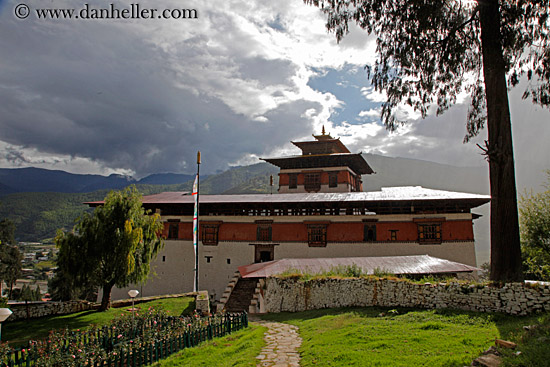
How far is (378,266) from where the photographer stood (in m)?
18.4

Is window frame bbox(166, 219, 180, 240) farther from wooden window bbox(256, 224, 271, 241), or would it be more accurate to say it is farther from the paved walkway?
the paved walkway

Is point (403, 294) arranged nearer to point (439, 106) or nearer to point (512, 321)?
point (512, 321)

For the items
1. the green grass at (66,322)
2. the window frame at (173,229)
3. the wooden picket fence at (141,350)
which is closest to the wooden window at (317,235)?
the green grass at (66,322)

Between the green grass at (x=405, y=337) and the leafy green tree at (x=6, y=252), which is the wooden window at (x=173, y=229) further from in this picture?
the leafy green tree at (x=6, y=252)

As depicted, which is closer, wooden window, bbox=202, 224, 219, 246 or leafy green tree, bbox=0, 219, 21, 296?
wooden window, bbox=202, 224, 219, 246

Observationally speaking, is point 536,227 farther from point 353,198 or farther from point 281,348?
point 281,348

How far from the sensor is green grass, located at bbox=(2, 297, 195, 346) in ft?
48.8

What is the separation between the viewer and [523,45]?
1179cm

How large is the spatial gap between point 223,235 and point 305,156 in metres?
15.5

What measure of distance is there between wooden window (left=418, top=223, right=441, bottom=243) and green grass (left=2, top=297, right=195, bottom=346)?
16.0 m

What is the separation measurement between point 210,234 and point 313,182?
593 inches

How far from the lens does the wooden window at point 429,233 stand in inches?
962

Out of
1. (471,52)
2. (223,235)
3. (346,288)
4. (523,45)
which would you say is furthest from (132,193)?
(523,45)

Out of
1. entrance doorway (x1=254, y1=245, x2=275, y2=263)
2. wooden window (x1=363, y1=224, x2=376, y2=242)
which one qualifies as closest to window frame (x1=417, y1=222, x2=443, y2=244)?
wooden window (x1=363, y1=224, x2=376, y2=242)
